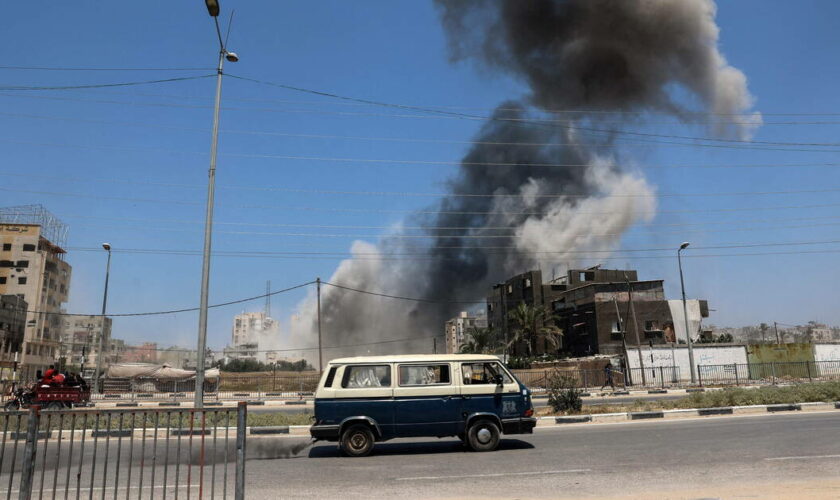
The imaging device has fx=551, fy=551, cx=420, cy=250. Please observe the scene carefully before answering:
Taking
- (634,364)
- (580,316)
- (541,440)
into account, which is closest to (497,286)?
(580,316)

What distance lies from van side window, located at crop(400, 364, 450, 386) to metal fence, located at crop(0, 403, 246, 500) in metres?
3.43

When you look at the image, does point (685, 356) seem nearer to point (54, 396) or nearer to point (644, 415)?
point (644, 415)

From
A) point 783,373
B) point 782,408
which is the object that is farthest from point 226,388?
point 783,373

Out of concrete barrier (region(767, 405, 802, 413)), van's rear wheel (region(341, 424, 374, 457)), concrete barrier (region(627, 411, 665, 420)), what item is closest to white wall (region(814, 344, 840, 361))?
concrete barrier (region(767, 405, 802, 413))

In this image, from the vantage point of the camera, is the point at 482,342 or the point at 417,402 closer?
the point at 417,402

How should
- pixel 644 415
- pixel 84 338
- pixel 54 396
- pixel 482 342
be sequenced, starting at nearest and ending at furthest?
pixel 644 415
pixel 54 396
pixel 482 342
pixel 84 338

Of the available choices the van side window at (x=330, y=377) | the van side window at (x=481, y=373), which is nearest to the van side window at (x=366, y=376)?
the van side window at (x=330, y=377)

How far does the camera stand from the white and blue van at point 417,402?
10.8m

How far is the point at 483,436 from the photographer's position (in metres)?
11.0

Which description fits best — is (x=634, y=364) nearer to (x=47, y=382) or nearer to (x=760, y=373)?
(x=760, y=373)

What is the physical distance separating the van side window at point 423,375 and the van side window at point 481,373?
404mm

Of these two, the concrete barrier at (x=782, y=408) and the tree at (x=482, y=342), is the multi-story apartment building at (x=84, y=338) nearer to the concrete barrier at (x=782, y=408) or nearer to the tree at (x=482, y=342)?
the tree at (x=482, y=342)

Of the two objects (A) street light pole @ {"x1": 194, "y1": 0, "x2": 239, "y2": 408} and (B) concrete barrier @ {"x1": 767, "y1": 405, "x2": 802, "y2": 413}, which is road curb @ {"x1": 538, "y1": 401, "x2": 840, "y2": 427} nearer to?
(B) concrete barrier @ {"x1": 767, "y1": 405, "x2": 802, "y2": 413}

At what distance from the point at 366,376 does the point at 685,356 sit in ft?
136
